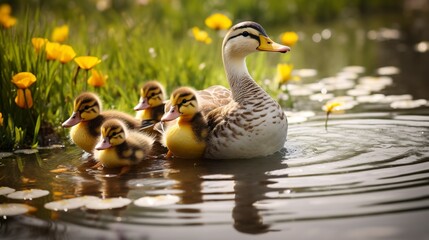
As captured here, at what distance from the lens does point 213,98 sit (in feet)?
21.2

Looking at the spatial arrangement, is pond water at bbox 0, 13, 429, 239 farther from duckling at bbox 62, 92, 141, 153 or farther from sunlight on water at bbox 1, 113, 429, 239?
duckling at bbox 62, 92, 141, 153

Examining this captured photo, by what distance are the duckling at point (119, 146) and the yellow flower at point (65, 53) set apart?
1038 millimetres

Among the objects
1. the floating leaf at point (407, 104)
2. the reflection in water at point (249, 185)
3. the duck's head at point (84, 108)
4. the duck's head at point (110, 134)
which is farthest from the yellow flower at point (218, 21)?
the duck's head at point (110, 134)

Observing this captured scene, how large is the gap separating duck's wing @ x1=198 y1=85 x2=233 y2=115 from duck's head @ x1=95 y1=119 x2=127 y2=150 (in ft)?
2.41

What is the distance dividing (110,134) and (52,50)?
1367 mm

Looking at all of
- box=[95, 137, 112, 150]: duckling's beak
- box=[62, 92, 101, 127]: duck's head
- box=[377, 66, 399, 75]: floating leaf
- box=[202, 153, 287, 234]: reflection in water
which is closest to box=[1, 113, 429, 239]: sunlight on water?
box=[202, 153, 287, 234]: reflection in water

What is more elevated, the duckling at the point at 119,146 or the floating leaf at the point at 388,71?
the floating leaf at the point at 388,71

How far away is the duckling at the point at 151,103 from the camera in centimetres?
654

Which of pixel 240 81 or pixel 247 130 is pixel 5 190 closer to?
pixel 247 130

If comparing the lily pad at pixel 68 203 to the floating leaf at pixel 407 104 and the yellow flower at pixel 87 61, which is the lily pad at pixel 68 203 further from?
the floating leaf at pixel 407 104

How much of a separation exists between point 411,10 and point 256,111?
12.1m

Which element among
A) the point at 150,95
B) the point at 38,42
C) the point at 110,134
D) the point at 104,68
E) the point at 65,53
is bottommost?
the point at 110,134

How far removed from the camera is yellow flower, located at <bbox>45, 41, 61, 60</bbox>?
6.74 m

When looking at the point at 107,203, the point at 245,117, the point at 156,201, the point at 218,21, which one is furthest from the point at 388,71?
the point at 107,203
